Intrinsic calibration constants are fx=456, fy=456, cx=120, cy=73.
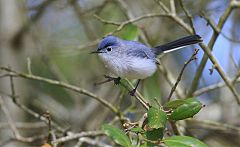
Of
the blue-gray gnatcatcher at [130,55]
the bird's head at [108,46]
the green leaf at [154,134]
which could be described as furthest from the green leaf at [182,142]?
the bird's head at [108,46]

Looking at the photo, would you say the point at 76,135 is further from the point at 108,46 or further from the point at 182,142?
the point at 182,142

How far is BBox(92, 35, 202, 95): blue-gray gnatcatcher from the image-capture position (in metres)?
2.21

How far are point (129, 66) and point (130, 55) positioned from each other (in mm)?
110

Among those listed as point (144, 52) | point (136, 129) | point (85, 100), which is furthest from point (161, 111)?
point (85, 100)

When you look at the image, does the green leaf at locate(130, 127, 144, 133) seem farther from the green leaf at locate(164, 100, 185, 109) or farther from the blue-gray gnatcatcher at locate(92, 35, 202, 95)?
the blue-gray gnatcatcher at locate(92, 35, 202, 95)

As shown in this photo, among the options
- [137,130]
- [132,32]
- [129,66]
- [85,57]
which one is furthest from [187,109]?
[85,57]

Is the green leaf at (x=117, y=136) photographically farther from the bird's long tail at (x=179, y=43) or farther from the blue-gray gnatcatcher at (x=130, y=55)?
the bird's long tail at (x=179, y=43)

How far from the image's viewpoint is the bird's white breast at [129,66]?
220 cm

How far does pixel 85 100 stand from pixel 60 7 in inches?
39.4

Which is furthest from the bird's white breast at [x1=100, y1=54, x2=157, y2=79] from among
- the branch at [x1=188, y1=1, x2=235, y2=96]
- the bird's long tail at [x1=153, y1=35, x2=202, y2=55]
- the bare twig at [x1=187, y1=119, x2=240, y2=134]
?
the bare twig at [x1=187, y1=119, x2=240, y2=134]

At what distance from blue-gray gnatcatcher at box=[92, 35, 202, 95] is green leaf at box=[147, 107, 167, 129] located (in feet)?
2.32

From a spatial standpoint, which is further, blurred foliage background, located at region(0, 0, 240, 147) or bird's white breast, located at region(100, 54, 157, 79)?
blurred foliage background, located at region(0, 0, 240, 147)

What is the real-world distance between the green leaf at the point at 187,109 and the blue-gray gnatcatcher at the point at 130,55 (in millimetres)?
704

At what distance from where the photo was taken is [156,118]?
1451 mm
